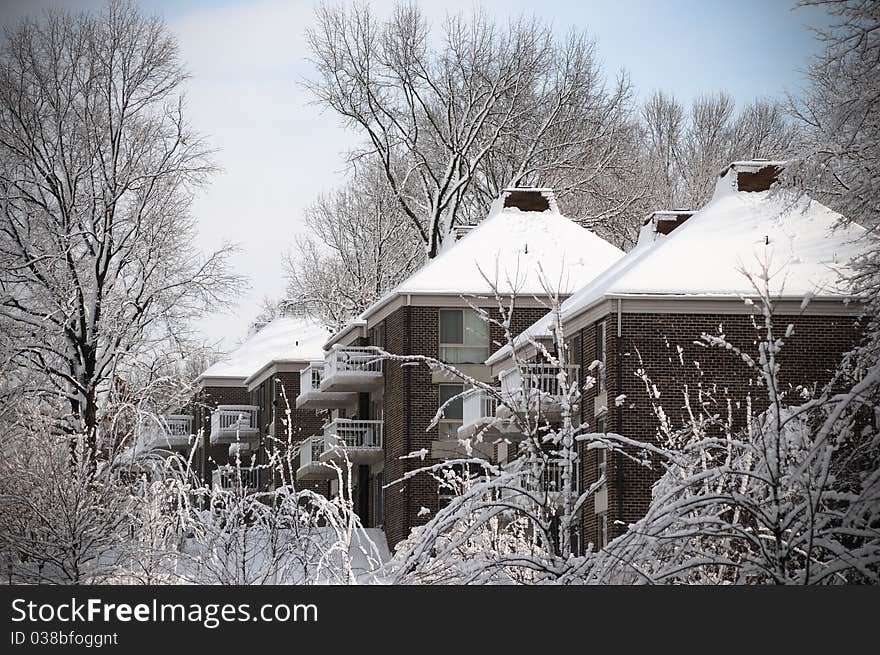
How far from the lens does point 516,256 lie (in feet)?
171

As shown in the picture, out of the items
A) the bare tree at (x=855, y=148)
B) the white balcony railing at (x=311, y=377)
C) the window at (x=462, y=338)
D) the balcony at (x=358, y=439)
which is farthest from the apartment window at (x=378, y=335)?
the bare tree at (x=855, y=148)

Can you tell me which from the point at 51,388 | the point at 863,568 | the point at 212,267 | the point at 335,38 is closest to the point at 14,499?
the point at 51,388

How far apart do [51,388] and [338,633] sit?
115ft

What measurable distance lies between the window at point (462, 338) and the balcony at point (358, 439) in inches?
189

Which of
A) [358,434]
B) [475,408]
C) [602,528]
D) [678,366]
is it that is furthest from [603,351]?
[358,434]

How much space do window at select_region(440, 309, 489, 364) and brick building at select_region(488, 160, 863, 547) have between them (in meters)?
8.89

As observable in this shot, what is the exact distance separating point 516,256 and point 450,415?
5.46m

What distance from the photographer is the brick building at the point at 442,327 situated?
50.7 metres

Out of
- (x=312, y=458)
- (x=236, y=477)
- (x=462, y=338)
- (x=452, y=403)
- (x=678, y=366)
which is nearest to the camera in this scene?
(x=678, y=366)

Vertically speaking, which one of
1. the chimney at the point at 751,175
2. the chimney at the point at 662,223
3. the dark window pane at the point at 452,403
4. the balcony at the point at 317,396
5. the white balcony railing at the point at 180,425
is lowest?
the dark window pane at the point at 452,403

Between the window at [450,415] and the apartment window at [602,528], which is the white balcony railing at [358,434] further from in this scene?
the apartment window at [602,528]

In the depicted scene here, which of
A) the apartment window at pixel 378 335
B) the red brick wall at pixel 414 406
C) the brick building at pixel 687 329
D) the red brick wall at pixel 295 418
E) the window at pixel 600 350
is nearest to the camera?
the brick building at pixel 687 329

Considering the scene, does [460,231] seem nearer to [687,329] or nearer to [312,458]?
[312,458]

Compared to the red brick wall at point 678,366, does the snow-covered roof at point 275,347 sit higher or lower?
higher
